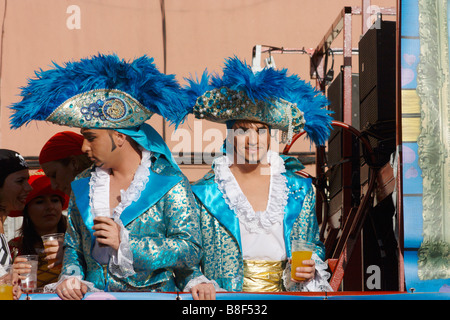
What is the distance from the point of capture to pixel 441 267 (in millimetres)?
3836

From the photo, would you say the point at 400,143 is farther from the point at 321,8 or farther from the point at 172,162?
the point at 321,8

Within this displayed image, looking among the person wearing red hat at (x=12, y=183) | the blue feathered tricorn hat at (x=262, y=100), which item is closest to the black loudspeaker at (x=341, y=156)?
the blue feathered tricorn hat at (x=262, y=100)

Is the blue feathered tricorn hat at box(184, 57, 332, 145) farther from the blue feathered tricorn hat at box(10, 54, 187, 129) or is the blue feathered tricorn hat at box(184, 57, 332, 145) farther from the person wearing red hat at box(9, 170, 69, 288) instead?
the person wearing red hat at box(9, 170, 69, 288)

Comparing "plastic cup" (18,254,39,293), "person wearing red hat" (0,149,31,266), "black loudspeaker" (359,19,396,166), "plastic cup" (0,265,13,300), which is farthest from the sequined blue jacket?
"black loudspeaker" (359,19,396,166)

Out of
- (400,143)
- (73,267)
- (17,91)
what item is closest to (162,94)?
(73,267)

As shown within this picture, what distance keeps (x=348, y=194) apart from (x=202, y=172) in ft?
8.49

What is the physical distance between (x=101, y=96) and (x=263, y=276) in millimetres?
1128

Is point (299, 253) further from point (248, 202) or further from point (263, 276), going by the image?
point (248, 202)

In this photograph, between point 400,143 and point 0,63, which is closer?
point 400,143

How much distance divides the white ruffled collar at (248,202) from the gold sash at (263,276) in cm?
16

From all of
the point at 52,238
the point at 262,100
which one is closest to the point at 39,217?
the point at 52,238

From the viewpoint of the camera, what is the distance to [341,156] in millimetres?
5652

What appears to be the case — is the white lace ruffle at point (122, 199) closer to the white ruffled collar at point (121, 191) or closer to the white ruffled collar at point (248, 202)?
the white ruffled collar at point (121, 191)

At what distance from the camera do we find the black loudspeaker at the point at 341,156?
17.6 ft
